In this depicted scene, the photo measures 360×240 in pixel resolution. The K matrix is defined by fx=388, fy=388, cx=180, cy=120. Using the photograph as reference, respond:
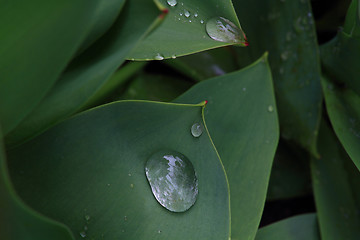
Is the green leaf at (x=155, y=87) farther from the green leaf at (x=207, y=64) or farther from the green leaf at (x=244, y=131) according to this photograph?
the green leaf at (x=244, y=131)

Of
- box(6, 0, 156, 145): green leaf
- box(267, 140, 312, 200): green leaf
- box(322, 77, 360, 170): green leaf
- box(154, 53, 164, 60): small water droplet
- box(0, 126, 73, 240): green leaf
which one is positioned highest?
box(6, 0, 156, 145): green leaf

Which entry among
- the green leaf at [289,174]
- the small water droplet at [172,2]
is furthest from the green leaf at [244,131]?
the green leaf at [289,174]

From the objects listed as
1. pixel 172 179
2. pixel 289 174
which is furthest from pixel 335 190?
pixel 172 179

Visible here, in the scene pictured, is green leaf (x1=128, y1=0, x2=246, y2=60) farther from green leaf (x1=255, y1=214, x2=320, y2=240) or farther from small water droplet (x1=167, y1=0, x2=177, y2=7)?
green leaf (x1=255, y1=214, x2=320, y2=240)

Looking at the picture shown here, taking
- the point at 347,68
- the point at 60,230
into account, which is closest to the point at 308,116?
the point at 347,68

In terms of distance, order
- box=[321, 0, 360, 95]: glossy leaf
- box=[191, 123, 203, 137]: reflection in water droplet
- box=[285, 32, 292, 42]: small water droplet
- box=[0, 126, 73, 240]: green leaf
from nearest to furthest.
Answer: box=[0, 126, 73, 240]: green leaf → box=[191, 123, 203, 137]: reflection in water droplet → box=[321, 0, 360, 95]: glossy leaf → box=[285, 32, 292, 42]: small water droplet

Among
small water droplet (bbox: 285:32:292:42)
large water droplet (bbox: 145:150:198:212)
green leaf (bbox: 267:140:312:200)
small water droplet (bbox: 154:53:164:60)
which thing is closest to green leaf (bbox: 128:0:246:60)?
small water droplet (bbox: 154:53:164:60)

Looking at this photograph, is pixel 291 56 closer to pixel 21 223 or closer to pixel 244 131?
pixel 244 131
